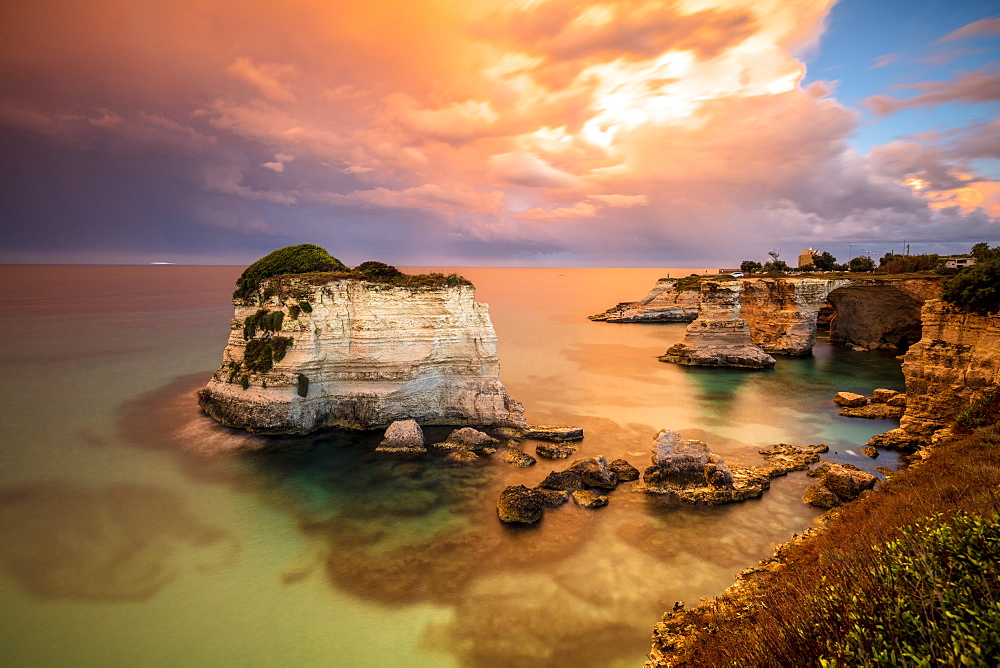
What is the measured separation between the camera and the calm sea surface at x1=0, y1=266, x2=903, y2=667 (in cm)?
1009

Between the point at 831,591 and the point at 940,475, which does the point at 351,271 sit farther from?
the point at 940,475

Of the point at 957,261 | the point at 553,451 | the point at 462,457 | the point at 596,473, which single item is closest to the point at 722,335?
the point at 957,261

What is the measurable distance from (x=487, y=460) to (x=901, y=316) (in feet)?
167

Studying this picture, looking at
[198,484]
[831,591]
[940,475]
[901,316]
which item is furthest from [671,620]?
[901,316]

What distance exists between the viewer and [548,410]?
27.2 m

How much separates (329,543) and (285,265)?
16.9 meters

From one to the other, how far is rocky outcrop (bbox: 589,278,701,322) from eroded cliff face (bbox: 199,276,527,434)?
194 feet

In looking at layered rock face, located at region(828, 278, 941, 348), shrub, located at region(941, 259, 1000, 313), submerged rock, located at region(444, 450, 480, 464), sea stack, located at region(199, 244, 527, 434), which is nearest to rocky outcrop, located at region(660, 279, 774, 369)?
layered rock face, located at region(828, 278, 941, 348)

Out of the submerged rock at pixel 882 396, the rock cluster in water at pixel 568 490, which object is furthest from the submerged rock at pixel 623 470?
the submerged rock at pixel 882 396

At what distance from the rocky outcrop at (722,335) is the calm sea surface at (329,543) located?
42.7 feet

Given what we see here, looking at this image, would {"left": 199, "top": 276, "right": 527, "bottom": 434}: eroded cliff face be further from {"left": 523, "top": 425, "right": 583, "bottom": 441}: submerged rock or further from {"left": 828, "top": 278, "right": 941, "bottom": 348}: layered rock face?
{"left": 828, "top": 278, "right": 941, "bottom": 348}: layered rock face

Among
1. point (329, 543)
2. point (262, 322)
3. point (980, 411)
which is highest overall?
point (262, 322)

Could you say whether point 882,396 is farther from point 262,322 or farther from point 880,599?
point 262,322

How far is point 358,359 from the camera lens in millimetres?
21547
